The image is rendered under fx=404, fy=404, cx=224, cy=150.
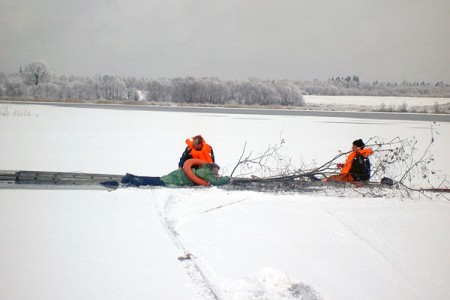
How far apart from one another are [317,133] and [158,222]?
10.7 m

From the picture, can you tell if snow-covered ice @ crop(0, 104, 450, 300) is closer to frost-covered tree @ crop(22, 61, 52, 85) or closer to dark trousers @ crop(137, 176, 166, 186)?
dark trousers @ crop(137, 176, 166, 186)

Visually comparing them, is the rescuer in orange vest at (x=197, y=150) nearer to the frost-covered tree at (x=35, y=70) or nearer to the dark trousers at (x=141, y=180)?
the dark trousers at (x=141, y=180)

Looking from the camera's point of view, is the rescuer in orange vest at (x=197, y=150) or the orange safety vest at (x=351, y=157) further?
the orange safety vest at (x=351, y=157)

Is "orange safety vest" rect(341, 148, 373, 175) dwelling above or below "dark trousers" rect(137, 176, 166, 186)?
above

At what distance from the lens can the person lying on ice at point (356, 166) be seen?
20.2 feet

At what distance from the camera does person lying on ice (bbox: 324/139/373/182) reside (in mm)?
6172

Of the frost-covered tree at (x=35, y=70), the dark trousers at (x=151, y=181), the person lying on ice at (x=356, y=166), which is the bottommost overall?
the dark trousers at (x=151, y=181)

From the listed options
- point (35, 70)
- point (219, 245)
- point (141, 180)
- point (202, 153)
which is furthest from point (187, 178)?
point (35, 70)

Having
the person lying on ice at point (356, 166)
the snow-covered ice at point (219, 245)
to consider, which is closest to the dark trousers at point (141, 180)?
the snow-covered ice at point (219, 245)

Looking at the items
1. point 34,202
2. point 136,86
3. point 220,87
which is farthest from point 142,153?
point 220,87

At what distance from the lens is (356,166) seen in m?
6.27

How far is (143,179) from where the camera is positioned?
237 inches

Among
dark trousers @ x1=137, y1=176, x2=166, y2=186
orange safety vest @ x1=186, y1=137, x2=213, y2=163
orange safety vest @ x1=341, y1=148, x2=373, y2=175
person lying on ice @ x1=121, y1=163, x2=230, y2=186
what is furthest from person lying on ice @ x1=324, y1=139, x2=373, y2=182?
dark trousers @ x1=137, y1=176, x2=166, y2=186

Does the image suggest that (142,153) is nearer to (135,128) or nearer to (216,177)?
(216,177)
